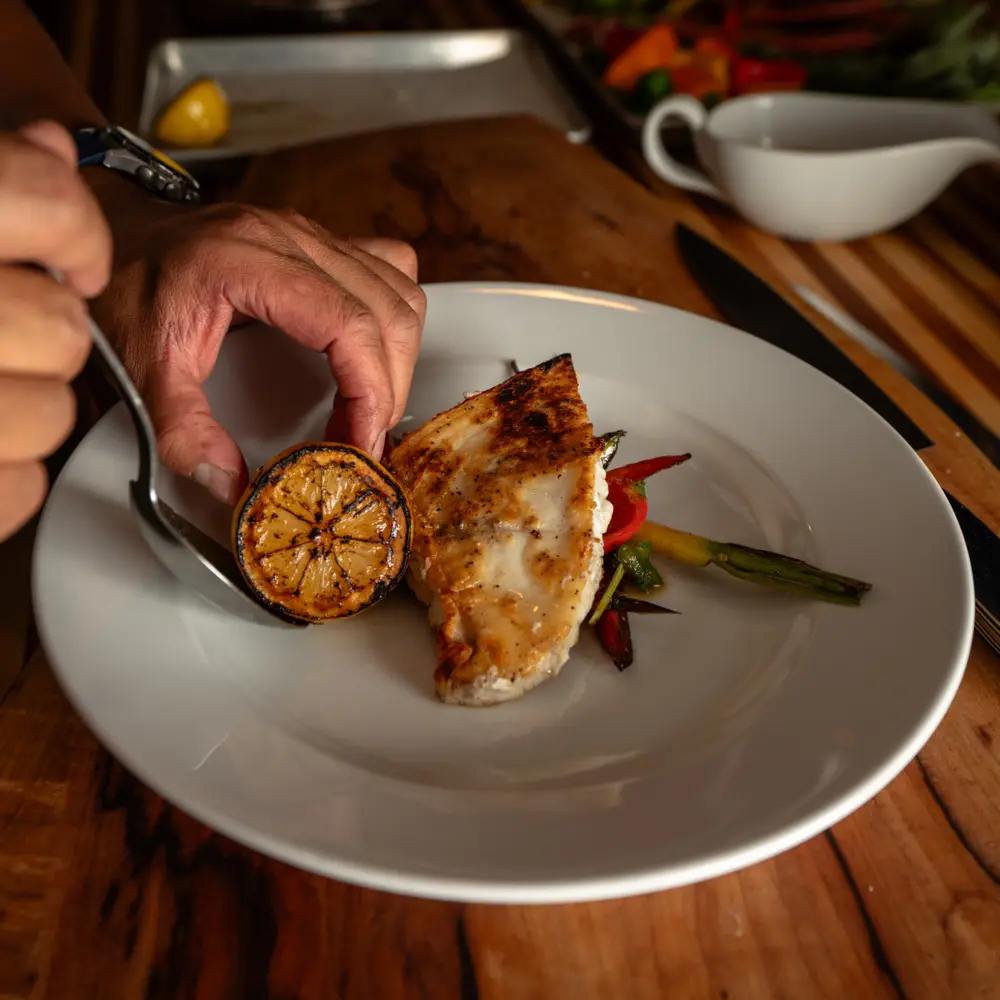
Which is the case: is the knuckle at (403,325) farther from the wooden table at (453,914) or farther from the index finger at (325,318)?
the wooden table at (453,914)

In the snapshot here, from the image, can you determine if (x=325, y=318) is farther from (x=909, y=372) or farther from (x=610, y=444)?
(x=909, y=372)

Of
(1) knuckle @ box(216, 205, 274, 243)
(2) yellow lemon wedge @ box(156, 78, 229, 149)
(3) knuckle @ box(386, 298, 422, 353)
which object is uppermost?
(1) knuckle @ box(216, 205, 274, 243)

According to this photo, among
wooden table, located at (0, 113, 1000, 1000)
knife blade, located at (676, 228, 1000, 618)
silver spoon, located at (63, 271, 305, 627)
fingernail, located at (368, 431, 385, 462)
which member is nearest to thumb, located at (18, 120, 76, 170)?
silver spoon, located at (63, 271, 305, 627)

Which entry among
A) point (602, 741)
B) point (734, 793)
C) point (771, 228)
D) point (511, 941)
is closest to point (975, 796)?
point (734, 793)

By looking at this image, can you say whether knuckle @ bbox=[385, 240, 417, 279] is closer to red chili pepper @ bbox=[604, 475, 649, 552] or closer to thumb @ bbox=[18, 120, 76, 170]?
red chili pepper @ bbox=[604, 475, 649, 552]

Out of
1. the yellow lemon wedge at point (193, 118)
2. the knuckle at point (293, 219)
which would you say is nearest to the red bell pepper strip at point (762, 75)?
the yellow lemon wedge at point (193, 118)

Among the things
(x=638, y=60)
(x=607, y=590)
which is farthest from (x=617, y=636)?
(x=638, y=60)
